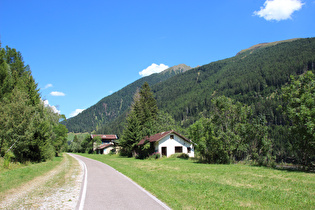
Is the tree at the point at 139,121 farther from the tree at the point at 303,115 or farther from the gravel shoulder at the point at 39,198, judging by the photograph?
the gravel shoulder at the point at 39,198

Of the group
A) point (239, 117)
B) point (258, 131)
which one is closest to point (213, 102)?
point (239, 117)

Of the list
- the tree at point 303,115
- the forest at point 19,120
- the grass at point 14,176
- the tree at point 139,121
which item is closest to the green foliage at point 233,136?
the tree at point 303,115

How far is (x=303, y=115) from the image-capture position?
62.9 ft

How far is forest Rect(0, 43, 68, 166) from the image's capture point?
66.3 feet

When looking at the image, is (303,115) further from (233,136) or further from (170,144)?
(170,144)

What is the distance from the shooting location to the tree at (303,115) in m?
19.0

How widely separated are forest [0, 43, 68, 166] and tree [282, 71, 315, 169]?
2547cm

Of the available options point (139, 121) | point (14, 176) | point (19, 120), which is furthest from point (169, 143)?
point (14, 176)

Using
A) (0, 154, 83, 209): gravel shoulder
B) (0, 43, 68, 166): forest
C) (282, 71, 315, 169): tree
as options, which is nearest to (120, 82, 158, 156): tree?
(0, 43, 68, 166): forest

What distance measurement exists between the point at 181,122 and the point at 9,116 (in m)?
147

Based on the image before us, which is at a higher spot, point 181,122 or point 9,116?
point 181,122

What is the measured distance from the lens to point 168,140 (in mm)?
43125

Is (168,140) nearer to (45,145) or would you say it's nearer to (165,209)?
(45,145)

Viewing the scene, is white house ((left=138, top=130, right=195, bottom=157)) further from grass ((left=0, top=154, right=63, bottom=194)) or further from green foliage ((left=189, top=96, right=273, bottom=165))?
grass ((left=0, top=154, right=63, bottom=194))
